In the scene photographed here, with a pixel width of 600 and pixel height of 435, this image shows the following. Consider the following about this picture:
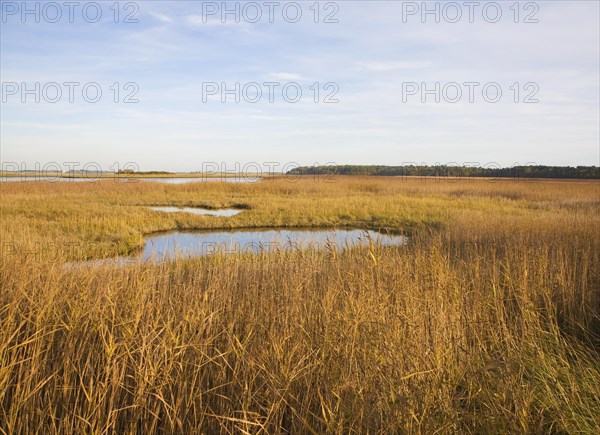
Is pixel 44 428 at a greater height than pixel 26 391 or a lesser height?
lesser

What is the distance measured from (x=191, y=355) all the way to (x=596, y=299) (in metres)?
4.95

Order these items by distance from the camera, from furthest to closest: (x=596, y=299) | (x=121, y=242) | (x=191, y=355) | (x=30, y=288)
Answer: (x=121, y=242), (x=596, y=299), (x=30, y=288), (x=191, y=355)

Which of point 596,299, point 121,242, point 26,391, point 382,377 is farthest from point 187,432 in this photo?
point 121,242

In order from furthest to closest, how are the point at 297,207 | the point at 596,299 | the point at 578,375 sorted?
1. the point at 297,207
2. the point at 596,299
3. the point at 578,375

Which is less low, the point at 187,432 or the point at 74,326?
the point at 74,326

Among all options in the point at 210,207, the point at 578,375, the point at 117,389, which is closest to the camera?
the point at 117,389

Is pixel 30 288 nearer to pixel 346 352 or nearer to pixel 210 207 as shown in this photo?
pixel 346 352

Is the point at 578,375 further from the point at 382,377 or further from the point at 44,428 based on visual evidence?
the point at 44,428

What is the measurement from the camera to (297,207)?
22.0 m

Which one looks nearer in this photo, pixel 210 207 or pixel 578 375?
pixel 578 375

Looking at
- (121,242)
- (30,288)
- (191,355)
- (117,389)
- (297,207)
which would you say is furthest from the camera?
(297,207)

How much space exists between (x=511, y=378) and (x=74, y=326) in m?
3.18

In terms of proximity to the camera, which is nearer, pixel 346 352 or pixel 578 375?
pixel 346 352

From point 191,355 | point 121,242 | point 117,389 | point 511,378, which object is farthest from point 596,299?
point 121,242
